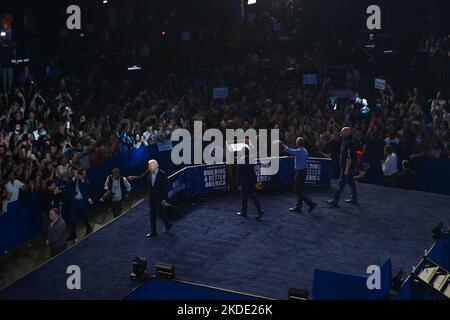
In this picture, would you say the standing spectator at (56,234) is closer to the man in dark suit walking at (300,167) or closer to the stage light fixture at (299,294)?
the man in dark suit walking at (300,167)

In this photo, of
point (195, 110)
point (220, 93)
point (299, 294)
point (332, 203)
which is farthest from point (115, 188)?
point (220, 93)

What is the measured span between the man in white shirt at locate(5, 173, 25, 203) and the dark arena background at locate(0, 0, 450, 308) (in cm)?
3

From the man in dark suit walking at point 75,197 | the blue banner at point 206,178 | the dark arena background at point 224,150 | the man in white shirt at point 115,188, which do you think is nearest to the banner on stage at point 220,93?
the dark arena background at point 224,150

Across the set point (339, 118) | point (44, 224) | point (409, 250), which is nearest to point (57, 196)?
point (44, 224)

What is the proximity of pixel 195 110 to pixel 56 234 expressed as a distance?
30.2 ft

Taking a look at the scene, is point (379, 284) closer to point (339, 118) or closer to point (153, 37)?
point (339, 118)

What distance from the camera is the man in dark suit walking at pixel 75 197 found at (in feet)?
51.2

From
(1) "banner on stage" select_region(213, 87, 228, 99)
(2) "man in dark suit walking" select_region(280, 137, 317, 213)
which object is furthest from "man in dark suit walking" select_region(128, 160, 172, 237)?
(1) "banner on stage" select_region(213, 87, 228, 99)

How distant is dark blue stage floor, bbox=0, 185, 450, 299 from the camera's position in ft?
42.9

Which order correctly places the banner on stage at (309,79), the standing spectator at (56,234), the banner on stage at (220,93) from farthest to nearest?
the banner on stage at (309,79), the banner on stage at (220,93), the standing spectator at (56,234)

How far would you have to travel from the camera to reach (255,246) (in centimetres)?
1450

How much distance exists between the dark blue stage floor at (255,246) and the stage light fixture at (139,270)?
17 centimetres
